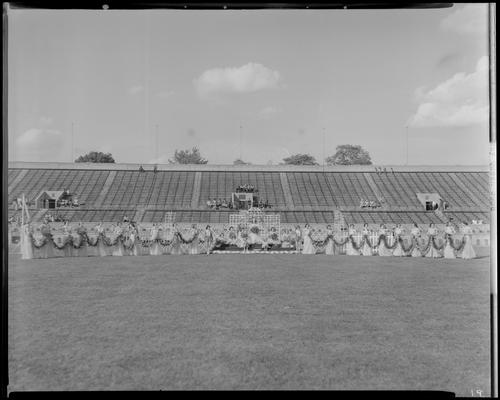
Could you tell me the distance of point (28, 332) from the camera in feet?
11.4

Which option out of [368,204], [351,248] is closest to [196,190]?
[368,204]

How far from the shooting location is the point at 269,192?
73.2 feet

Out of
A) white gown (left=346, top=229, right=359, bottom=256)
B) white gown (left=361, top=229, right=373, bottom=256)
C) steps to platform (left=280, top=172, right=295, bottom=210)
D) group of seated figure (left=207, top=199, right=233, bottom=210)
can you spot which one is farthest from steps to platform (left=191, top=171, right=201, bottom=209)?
white gown (left=361, top=229, right=373, bottom=256)

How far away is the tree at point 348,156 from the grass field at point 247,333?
2943 cm

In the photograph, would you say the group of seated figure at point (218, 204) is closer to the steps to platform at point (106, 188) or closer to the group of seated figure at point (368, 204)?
the steps to platform at point (106, 188)

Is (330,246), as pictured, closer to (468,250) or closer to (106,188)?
(468,250)

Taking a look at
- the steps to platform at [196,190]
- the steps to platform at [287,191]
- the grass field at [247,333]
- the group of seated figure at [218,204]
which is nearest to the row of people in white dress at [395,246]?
the grass field at [247,333]

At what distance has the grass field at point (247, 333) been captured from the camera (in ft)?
8.80

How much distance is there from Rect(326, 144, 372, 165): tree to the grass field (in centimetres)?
2943

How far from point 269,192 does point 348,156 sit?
15.6m

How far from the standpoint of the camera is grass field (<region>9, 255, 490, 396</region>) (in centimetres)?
268

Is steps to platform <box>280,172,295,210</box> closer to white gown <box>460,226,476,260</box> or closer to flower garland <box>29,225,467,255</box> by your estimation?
flower garland <box>29,225,467,255</box>

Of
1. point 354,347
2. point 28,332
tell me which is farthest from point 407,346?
point 28,332
